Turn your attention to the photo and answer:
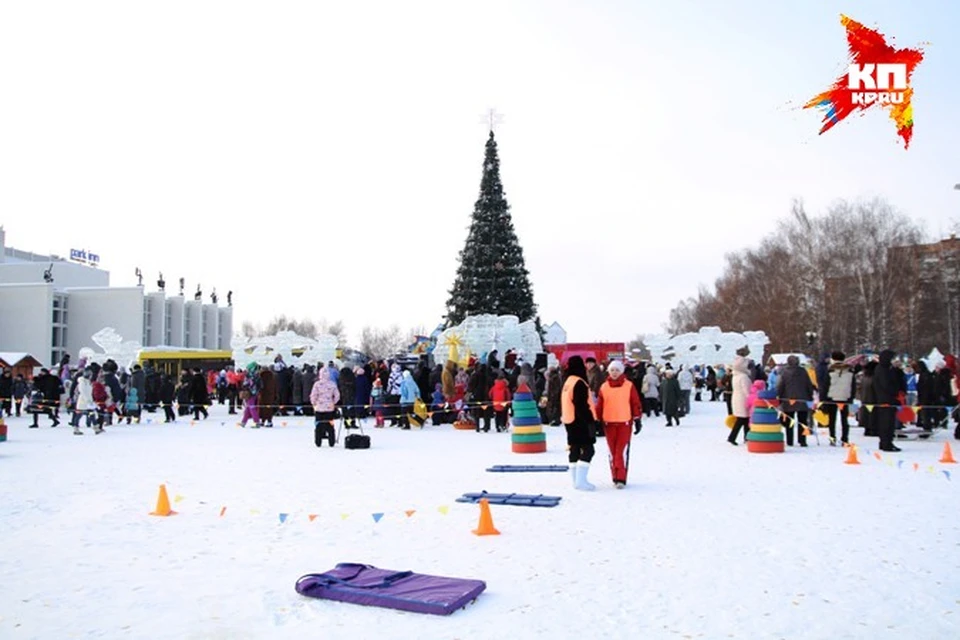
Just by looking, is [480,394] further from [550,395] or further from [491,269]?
[491,269]

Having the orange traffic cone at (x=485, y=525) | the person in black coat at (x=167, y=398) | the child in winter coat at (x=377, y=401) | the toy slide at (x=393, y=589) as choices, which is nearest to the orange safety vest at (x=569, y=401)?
the orange traffic cone at (x=485, y=525)

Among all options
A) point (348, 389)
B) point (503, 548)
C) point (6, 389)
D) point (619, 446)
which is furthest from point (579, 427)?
point (6, 389)

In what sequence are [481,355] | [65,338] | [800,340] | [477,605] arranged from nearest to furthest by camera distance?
[477,605] < [481,355] < [800,340] < [65,338]

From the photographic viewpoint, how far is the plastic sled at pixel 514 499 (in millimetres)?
9359

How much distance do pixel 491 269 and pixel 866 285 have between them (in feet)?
74.2

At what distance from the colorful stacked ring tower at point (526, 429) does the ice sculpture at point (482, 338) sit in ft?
43.5

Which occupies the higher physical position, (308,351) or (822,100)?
(822,100)

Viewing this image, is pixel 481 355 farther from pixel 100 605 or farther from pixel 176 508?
pixel 100 605

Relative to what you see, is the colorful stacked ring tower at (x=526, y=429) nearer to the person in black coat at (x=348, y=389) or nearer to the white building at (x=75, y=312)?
the person in black coat at (x=348, y=389)

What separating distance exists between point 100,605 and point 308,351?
95.7 feet

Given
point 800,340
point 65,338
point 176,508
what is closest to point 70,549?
point 176,508

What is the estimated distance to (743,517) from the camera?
8562mm

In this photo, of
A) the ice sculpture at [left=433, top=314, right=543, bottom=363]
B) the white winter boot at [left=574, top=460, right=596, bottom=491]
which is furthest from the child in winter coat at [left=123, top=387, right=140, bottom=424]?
the white winter boot at [left=574, top=460, right=596, bottom=491]

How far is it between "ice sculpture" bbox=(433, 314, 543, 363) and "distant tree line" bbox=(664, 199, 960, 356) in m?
19.1
